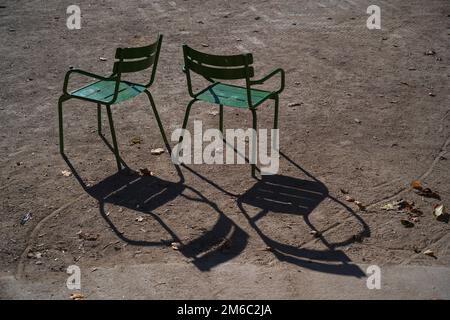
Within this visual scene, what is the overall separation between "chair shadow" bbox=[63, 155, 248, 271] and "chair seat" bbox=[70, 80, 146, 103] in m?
0.64

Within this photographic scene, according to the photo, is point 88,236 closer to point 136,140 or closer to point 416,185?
point 136,140

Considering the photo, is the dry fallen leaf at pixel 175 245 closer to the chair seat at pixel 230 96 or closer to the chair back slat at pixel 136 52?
the chair seat at pixel 230 96

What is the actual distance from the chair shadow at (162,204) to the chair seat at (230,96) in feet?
2.36

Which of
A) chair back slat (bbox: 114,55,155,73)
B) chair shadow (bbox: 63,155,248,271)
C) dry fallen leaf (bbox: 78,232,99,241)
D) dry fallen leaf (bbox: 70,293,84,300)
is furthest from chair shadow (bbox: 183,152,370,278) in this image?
dry fallen leaf (bbox: 70,293,84,300)

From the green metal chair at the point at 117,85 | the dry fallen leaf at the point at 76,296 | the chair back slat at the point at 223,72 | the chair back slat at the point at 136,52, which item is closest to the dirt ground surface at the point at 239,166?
the dry fallen leaf at the point at 76,296

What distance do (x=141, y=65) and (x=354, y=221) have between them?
2.26 m

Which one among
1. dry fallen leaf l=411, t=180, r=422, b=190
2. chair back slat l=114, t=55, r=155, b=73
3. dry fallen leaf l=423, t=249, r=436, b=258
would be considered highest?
chair back slat l=114, t=55, r=155, b=73

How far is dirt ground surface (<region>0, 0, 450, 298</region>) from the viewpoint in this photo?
4484 mm

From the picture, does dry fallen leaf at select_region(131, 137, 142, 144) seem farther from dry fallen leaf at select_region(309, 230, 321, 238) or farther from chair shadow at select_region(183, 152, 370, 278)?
dry fallen leaf at select_region(309, 230, 321, 238)

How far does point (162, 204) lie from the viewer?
5.05 meters

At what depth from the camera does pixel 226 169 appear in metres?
5.60

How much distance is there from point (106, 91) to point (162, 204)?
1.22m
